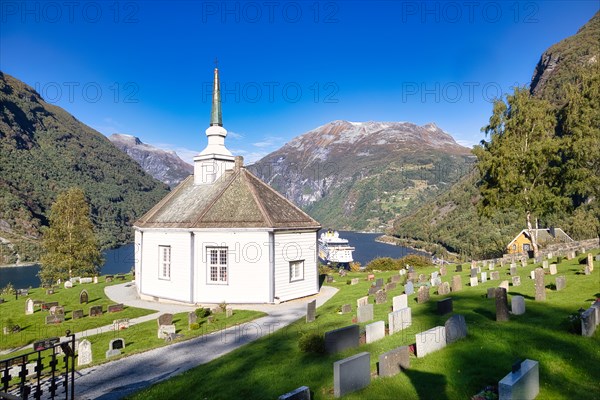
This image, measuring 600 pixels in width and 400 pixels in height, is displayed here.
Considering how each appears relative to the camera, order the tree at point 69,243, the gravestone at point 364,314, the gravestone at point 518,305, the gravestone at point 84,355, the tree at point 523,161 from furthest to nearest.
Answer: the tree at point 69,243, the tree at point 523,161, the gravestone at point 364,314, the gravestone at point 84,355, the gravestone at point 518,305

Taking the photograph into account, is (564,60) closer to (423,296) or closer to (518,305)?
(423,296)

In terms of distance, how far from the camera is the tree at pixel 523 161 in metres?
32.4

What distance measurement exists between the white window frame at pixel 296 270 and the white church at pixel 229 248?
6 centimetres

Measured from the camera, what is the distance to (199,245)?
2348 centimetres

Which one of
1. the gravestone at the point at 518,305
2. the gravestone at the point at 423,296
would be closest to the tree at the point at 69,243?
the gravestone at the point at 423,296

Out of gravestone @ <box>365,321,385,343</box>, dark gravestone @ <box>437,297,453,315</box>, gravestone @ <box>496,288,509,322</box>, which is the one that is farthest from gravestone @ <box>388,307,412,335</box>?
gravestone @ <box>496,288,509,322</box>

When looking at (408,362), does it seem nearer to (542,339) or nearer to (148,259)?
(542,339)

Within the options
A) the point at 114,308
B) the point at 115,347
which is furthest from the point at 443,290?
the point at 114,308

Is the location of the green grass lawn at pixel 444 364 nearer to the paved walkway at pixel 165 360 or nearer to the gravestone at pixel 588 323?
the gravestone at pixel 588 323

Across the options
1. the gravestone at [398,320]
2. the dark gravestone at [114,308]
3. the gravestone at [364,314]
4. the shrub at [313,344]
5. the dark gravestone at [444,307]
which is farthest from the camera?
the dark gravestone at [114,308]

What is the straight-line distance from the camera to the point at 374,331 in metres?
12.5

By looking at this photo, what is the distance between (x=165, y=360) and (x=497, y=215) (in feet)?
334

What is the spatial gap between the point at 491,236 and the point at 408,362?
287 ft

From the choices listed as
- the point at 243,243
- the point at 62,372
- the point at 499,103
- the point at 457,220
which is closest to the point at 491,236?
the point at 457,220
